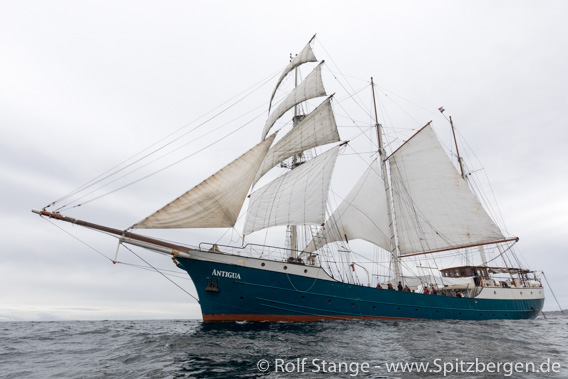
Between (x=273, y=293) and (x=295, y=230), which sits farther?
(x=295, y=230)

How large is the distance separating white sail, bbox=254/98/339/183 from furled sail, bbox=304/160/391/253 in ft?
19.5

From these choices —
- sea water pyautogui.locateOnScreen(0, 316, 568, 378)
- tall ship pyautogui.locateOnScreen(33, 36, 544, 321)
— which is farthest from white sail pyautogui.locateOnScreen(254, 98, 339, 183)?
sea water pyautogui.locateOnScreen(0, 316, 568, 378)

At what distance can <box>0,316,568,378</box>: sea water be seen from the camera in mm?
8242

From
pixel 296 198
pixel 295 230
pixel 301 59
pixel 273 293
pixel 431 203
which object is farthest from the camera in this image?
pixel 301 59

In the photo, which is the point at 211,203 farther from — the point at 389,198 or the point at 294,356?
the point at 389,198

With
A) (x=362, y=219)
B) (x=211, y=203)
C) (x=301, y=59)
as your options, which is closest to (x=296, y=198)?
(x=362, y=219)

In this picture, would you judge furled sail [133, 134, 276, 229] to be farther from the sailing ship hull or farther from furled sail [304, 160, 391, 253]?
furled sail [304, 160, 391, 253]

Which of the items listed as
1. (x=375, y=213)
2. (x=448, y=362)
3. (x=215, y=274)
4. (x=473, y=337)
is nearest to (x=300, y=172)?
(x=375, y=213)

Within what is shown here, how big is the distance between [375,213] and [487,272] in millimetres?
11947

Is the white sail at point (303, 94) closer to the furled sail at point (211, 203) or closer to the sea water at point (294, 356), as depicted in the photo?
the furled sail at point (211, 203)

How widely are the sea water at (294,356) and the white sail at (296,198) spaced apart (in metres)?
9.27

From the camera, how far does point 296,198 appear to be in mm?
23922

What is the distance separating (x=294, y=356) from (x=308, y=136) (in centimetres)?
2246

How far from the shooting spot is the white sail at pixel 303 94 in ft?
103
